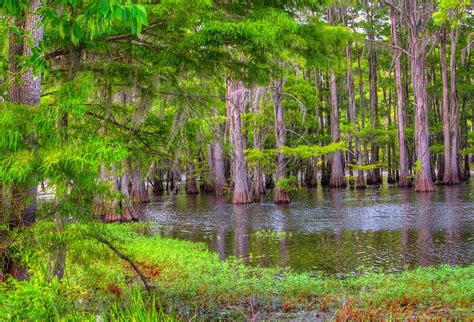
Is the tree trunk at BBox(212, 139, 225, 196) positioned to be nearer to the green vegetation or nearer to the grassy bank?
the green vegetation

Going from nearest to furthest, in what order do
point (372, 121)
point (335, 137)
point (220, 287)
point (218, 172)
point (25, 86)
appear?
point (25, 86)
point (220, 287)
point (218, 172)
point (335, 137)
point (372, 121)

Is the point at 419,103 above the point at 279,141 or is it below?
A: above

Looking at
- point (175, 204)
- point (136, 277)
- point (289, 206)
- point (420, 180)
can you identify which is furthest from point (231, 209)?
point (136, 277)

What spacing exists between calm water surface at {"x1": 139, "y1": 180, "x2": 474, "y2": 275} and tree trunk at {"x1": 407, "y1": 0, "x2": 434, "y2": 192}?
122 inches

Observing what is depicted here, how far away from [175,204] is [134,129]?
2177 centimetres

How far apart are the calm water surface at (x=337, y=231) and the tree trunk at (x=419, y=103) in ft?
10.2

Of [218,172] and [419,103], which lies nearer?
[419,103]

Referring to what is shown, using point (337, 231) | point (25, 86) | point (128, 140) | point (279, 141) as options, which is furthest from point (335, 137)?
point (25, 86)

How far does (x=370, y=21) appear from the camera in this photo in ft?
121

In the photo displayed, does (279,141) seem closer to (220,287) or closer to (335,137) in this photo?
(335,137)

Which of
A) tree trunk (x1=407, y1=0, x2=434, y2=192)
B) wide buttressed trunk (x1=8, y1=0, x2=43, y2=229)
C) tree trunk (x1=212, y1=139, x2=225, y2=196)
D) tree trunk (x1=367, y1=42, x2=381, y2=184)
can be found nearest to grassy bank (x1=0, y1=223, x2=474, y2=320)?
wide buttressed trunk (x1=8, y1=0, x2=43, y2=229)

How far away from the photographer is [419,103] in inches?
1219

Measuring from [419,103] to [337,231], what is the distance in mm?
17815

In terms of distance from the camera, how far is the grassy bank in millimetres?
5059
